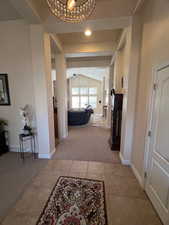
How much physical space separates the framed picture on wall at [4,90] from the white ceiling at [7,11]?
4.14 feet

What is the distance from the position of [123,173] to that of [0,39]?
4110 millimetres

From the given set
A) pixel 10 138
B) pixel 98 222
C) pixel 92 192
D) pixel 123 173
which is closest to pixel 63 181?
pixel 92 192

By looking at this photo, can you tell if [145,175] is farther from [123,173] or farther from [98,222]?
[98,222]

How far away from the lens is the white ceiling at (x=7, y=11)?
7.22 ft

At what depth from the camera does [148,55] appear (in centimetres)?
183

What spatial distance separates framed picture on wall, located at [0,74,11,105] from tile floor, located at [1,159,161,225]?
1.95m

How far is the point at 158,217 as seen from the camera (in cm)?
146

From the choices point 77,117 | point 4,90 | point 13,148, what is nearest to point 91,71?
point 77,117

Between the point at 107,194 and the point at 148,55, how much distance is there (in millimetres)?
2304

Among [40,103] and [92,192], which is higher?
[40,103]

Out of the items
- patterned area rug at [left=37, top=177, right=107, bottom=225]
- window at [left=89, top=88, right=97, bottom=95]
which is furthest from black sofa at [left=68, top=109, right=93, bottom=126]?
window at [left=89, top=88, right=97, bottom=95]

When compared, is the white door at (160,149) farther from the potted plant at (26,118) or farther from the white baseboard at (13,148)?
the white baseboard at (13,148)

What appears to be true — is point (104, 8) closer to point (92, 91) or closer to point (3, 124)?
point (3, 124)

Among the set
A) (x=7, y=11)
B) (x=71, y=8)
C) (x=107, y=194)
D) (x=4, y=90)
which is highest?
(x=7, y=11)
